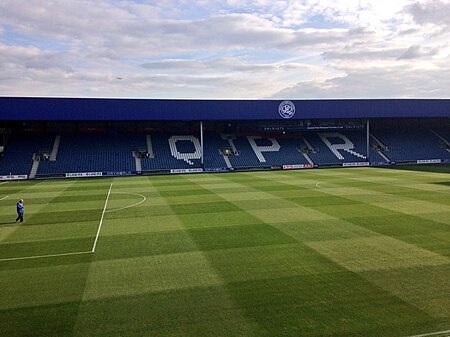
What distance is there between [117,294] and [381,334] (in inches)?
256

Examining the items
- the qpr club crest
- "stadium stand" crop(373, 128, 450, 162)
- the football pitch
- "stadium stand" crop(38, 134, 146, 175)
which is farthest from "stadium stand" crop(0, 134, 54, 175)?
"stadium stand" crop(373, 128, 450, 162)

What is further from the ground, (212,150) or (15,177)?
(212,150)

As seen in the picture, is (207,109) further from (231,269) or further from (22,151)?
(231,269)

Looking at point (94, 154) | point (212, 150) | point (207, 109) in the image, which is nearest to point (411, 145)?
point (212, 150)

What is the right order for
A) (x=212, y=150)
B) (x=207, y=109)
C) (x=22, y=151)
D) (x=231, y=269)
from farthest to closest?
1. (x=212, y=150)
2. (x=207, y=109)
3. (x=22, y=151)
4. (x=231, y=269)

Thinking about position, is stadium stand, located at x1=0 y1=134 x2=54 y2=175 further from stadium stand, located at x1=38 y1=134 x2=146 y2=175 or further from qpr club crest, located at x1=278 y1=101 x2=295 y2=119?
qpr club crest, located at x1=278 y1=101 x2=295 y2=119

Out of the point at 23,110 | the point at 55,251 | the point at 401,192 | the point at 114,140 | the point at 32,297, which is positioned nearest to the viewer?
the point at 32,297

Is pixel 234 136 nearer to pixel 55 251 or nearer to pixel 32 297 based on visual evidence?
pixel 55 251

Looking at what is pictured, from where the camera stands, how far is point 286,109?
55.0 meters

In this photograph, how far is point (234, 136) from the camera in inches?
2359

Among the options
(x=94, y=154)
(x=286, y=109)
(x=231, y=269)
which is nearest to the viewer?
(x=231, y=269)

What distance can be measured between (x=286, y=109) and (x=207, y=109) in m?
10.8

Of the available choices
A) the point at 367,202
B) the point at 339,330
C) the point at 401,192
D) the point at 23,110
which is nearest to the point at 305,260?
the point at 339,330

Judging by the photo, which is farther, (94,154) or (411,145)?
(411,145)
